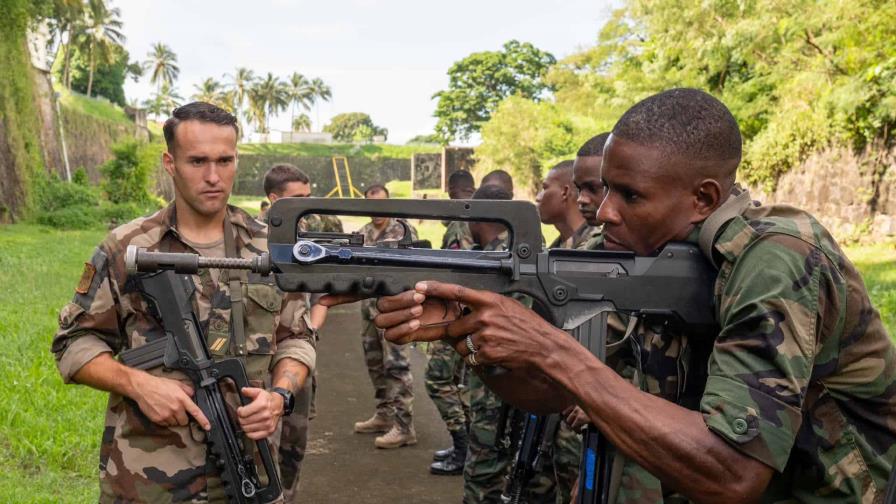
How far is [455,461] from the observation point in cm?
599

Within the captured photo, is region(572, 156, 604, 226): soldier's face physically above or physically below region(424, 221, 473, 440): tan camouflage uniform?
above

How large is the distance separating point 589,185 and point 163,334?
81.3 inches

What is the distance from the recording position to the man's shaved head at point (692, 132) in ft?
6.37

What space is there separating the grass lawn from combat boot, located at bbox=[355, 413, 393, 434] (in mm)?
2036

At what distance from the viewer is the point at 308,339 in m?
3.42

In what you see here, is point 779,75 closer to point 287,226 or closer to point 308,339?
point 308,339

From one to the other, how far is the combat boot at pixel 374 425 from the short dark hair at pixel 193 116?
13.5ft

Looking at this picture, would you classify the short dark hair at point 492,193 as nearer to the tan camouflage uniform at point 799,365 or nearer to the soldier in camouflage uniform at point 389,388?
the soldier in camouflage uniform at point 389,388

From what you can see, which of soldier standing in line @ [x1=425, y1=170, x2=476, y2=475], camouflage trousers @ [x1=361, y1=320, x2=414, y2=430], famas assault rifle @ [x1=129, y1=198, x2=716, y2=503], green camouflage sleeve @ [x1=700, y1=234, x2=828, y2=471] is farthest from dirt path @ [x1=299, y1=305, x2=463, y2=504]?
green camouflage sleeve @ [x1=700, y1=234, x2=828, y2=471]

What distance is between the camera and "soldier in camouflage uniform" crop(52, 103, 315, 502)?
285cm

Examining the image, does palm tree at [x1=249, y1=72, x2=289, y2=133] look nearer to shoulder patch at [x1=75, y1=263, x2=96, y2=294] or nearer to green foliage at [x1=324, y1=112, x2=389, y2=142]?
green foliage at [x1=324, y1=112, x2=389, y2=142]

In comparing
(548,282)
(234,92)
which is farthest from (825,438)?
(234,92)

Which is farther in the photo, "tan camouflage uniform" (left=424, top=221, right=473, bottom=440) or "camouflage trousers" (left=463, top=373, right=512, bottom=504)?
"tan camouflage uniform" (left=424, top=221, right=473, bottom=440)

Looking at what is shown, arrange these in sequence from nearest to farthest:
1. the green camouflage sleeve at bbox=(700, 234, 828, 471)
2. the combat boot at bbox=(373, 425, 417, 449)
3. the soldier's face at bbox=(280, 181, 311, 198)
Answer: the green camouflage sleeve at bbox=(700, 234, 828, 471) → the soldier's face at bbox=(280, 181, 311, 198) → the combat boot at bbox=(373, 425, 417, 449)
